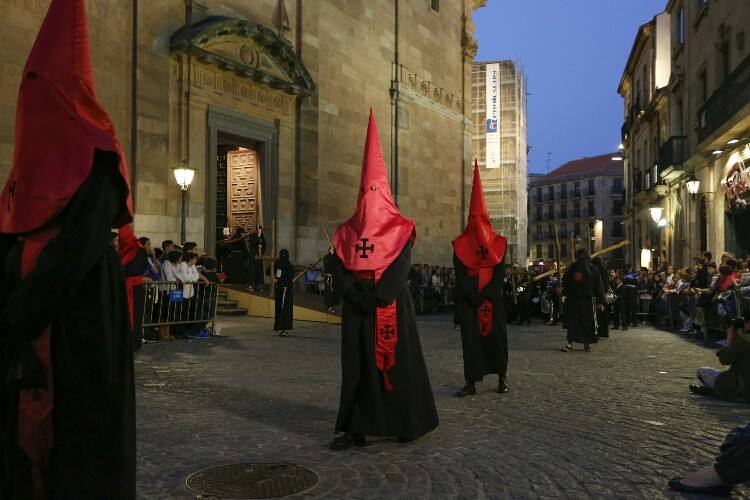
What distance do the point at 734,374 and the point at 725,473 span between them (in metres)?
3.46

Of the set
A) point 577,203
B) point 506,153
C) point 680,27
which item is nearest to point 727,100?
point 680,27

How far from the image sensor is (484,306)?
7.39 meters

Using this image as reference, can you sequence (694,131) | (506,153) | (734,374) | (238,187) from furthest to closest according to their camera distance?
(506,153), (694,131), (238,187), (734,374)

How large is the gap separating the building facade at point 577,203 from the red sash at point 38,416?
213ft

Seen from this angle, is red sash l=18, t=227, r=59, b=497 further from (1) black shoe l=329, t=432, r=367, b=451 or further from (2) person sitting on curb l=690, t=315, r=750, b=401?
(2) person sitting on curb l=690, t=315, r=750, b=401

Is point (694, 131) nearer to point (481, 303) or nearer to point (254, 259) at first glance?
point (254, 259)

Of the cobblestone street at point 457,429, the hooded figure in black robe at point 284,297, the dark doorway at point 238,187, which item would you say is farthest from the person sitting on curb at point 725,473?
the dark doorway at point 238,187

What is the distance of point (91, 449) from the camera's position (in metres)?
2.55

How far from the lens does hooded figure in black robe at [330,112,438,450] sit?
506 cm

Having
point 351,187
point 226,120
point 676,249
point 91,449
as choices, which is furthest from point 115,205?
point 676,249

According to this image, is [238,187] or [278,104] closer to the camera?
[278,104]

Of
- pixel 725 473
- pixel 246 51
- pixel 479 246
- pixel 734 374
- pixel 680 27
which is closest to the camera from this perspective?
pixel 725 473

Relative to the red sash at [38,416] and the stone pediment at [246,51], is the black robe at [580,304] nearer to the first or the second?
the red sash at [38,416]

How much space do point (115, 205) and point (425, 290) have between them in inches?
807
